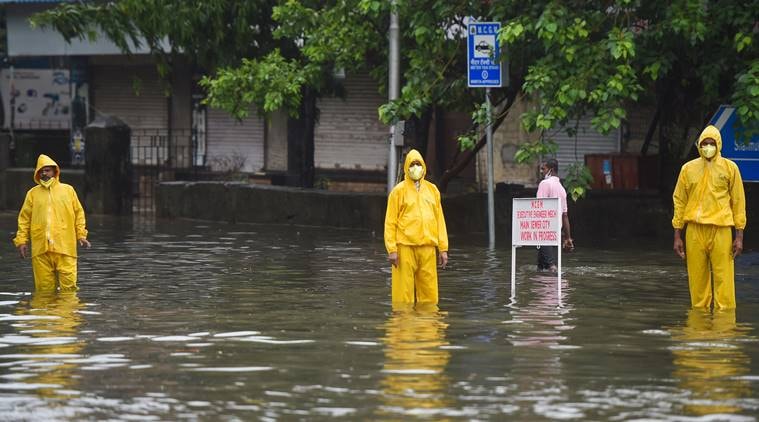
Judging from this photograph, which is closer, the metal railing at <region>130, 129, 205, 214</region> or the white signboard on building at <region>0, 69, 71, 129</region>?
the metal railing at <region>130, 129, 205, 214</region>

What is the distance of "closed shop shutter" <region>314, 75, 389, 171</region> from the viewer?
115 feet

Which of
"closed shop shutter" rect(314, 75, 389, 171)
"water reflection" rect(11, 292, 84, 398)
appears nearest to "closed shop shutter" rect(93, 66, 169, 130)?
"closed shop shutter" rect(314, 75, 389, 171)

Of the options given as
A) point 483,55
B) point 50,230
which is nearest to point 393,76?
point 483,55

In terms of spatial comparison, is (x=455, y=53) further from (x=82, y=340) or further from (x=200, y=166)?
(x=200, y=166)

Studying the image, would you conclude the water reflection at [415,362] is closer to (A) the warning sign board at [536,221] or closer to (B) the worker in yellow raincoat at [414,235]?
(B) the worker in yellow raincoat at [414,235]

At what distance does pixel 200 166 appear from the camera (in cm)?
3756

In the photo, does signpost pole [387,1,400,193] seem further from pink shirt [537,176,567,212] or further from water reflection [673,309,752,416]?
water reflection [673,309,752,416]

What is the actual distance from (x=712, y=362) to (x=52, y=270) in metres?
7.30

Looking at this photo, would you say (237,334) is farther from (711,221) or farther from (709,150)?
(709,150)

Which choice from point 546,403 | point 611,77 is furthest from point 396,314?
point 611,77

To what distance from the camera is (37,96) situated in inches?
1389

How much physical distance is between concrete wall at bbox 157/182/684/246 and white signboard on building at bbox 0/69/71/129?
7116 millimetres

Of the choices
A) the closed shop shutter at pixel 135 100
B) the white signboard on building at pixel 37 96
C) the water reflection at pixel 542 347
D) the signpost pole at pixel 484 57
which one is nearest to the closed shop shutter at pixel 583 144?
the closed shop shutter at pixel 135 100

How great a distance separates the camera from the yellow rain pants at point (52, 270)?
53.2 ft
